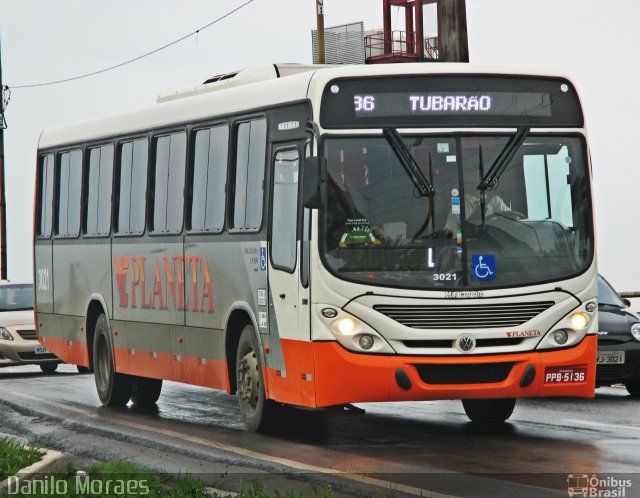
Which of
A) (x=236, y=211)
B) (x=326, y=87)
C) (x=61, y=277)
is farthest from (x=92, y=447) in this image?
(x=61, y=277)

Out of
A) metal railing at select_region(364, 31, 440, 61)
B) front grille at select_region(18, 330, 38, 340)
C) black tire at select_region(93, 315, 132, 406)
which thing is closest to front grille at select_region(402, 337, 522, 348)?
black tire at select_region(93, 315, 132, 406)

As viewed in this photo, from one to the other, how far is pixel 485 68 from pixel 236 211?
9.18ft

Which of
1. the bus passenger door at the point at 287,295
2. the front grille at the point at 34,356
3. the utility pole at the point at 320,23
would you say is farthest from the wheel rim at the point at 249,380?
the utility pole at the point at 320,23

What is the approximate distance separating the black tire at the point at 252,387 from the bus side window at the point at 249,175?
0.99 meters

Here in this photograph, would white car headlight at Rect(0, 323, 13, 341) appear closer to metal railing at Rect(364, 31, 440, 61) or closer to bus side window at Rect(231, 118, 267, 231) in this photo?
bus side window at Rect(231, 118, 267, 231)

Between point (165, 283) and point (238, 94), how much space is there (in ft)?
8.24

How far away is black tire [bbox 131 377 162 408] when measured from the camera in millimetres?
19188

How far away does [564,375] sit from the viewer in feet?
43.9

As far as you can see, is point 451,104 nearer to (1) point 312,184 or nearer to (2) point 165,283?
(1) point 312,184

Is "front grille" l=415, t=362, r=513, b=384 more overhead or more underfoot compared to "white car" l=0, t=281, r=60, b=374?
more underfoot

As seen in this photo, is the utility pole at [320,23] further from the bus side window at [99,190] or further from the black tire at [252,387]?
the black tire at [252,387]

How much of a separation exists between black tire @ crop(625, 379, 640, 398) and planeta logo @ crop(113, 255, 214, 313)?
Result: 5399mm

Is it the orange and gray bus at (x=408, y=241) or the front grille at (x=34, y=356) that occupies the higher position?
the orange and gray bus at (x=408, y=241)

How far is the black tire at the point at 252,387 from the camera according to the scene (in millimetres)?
14531
